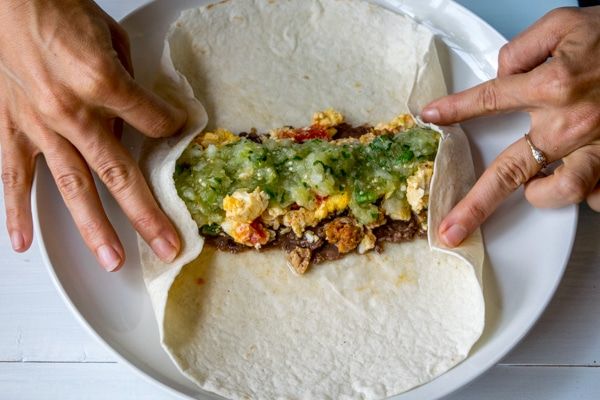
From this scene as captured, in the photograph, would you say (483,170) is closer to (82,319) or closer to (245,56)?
(245,56)

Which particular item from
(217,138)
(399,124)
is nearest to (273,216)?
(217,138)

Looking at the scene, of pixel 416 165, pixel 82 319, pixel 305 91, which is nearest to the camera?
pixel 82 319

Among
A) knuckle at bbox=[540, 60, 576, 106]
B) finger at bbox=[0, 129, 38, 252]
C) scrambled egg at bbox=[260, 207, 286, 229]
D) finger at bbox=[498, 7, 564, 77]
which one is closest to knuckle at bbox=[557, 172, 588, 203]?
knuckle at bbox=[540, 60, 576, 106]

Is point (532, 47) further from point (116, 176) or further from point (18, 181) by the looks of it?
point (18, 181)

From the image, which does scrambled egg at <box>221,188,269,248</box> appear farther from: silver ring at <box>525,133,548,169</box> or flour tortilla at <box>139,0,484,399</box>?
silver ring at <box>525,133,548,169</box>

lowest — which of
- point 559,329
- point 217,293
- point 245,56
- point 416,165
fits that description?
point 559,329

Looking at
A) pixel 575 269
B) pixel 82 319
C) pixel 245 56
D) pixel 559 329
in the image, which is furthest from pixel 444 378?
pixel 245 56
